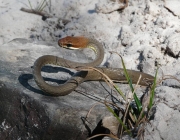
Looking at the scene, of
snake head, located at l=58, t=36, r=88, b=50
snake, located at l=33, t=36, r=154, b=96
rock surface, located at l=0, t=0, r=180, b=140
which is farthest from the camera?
snake head, located at l=58, t=36, r=88, b=50

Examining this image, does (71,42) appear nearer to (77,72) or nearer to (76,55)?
(77,72)

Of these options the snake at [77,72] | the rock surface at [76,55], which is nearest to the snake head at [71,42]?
the snake at [77,72]

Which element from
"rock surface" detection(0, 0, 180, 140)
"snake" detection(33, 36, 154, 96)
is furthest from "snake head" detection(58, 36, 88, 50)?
"rock surface" detection(0, 0, 180, 140)

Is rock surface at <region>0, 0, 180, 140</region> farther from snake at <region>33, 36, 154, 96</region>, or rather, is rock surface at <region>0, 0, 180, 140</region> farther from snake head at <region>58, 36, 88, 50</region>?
snake head at <region>58, 36, 88, 50</region>

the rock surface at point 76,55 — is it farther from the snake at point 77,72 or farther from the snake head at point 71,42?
the snake head at point 71,42

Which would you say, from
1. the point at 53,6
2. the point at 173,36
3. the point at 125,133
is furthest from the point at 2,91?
the point at 53,6

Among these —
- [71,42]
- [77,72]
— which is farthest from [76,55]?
[77,72]
